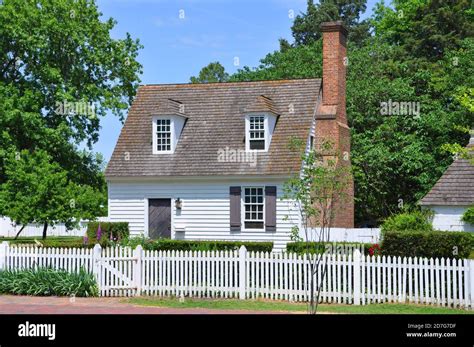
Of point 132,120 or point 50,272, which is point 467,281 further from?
point 132,120

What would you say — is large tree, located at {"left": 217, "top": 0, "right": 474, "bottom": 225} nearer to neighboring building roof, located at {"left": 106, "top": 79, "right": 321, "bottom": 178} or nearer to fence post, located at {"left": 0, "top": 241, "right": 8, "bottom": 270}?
neighboring building roof, located at {"left": 106, "top": 79, "right": 321, "bottom": 178}

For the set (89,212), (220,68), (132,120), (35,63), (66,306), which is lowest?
(66,306)

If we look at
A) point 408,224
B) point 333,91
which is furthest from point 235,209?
point 408,224

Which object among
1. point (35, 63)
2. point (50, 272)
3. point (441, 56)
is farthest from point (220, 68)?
point (50, 272)

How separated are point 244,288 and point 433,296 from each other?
15.1ft

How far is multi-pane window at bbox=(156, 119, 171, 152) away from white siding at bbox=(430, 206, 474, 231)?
11.1 m

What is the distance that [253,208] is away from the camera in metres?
30.5

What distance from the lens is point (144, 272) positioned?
1997 centimetres

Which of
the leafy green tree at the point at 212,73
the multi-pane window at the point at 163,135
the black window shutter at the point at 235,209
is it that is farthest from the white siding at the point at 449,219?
the leafy green tree at the point at 212,73

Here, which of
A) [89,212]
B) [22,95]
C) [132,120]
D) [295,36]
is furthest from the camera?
[295,36]

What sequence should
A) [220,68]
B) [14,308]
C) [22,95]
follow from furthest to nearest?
[220,68] < [22,95] < [14,308]

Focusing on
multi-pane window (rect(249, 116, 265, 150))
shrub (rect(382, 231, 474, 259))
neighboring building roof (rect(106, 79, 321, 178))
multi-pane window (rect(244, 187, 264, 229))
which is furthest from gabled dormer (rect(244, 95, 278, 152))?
shrub (rect(382, 231, 474, 259))

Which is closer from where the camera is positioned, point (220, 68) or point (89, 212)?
point (89, 212)

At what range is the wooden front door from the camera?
3134cm
